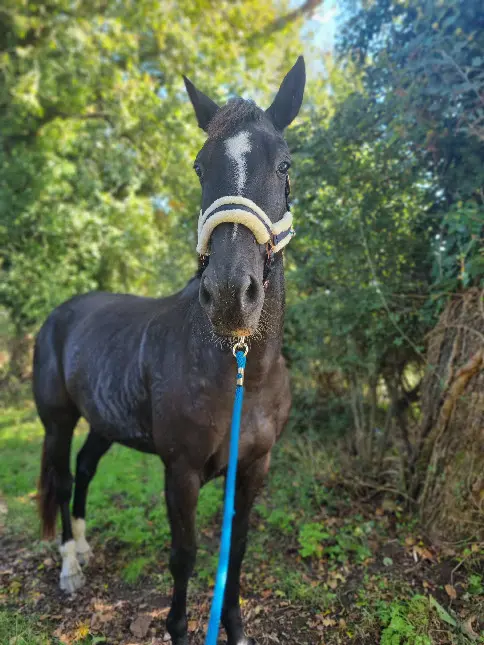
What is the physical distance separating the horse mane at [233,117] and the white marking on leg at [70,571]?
284 cm

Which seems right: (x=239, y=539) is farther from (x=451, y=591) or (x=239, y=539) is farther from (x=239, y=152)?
(x=239, y=152)

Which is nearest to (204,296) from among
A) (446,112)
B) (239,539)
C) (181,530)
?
(181,530)

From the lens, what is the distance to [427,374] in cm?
315

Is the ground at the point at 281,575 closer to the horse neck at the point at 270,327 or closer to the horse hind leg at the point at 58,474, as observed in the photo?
the horse hind leg at the point at 58,474

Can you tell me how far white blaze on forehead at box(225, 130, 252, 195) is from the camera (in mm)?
1475

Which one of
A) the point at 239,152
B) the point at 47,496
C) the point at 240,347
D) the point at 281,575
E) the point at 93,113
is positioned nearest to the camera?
the point at 239,152

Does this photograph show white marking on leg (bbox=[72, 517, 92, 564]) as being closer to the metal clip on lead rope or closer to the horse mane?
the metal clip on lead rope

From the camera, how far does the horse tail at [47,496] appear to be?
→ 3107mm

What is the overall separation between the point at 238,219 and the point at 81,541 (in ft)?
9.38

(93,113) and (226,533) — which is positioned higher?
(93,113)

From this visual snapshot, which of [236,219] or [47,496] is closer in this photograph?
[236,219]

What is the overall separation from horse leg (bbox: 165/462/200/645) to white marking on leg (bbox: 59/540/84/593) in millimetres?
1022

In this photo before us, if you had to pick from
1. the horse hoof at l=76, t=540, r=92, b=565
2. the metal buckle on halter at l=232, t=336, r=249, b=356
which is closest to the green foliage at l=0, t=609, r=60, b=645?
the horse hoof at l=76, t=540, r=92, b=565

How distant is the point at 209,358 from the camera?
1828mm
